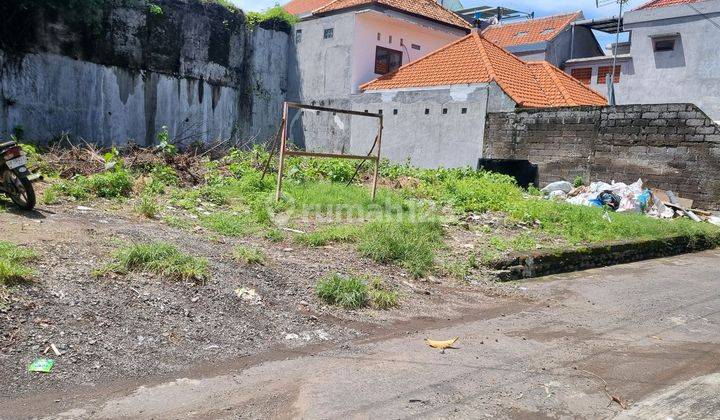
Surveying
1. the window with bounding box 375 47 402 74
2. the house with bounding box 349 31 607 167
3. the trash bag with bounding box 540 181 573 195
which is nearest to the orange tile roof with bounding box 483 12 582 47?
the house with bounding box 349 31 607 167

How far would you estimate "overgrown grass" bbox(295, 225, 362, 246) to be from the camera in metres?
6.73

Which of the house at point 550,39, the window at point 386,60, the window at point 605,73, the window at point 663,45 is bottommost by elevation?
the window at point 386,60

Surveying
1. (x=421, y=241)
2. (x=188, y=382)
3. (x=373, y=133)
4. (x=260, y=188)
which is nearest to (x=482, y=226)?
(x=421, y=241)

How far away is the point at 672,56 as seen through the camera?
21812 mm

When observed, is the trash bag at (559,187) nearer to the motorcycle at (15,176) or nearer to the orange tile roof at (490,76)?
the orange tile roof at (490,76)

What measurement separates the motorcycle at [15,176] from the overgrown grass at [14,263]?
176cm

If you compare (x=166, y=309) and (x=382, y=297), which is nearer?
(x=166, y=309)

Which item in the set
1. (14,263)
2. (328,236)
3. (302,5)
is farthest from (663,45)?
(14,263)

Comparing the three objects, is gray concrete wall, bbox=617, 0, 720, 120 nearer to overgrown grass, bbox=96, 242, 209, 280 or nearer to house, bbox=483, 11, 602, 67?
house, bbox=483, 11, 602, 67

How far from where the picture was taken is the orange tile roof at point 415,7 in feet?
60.3

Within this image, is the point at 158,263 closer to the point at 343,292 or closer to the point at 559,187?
the point at 343,292

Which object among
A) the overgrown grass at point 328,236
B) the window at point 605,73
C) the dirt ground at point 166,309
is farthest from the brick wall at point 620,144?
the window at point 605,73

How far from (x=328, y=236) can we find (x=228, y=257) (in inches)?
67.6

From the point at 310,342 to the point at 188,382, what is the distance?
3.53 feet
